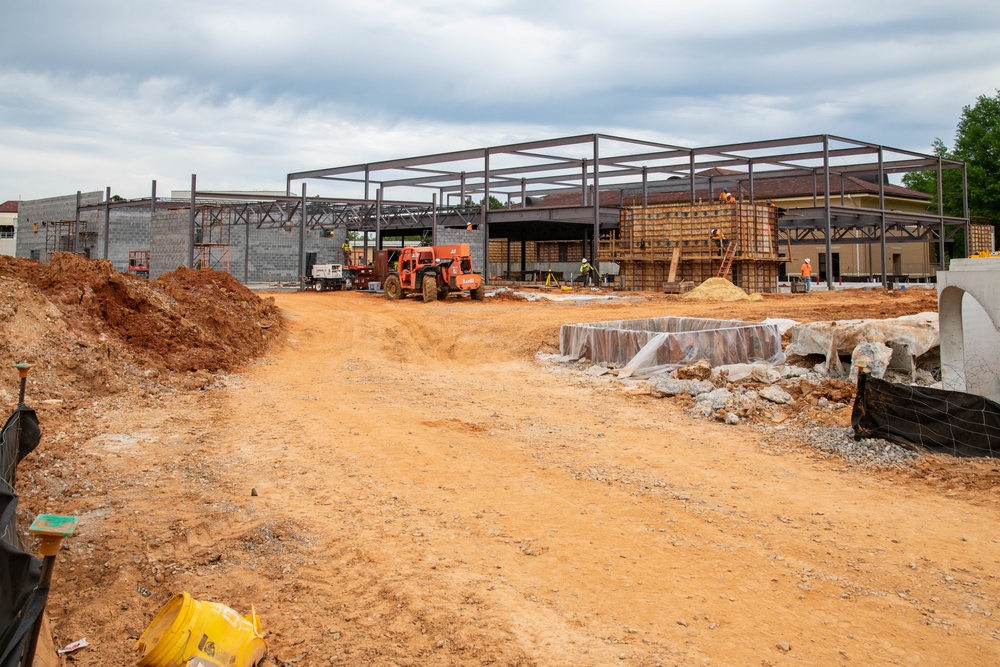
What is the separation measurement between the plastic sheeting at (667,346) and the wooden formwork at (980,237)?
37.7 m

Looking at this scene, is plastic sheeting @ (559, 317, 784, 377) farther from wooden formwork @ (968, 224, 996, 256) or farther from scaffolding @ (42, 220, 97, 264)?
scaffolding @ (42, 220, 97, 264)

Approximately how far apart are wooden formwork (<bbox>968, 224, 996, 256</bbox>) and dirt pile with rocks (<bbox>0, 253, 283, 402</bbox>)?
43.9 m

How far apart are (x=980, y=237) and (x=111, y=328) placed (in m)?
49.6

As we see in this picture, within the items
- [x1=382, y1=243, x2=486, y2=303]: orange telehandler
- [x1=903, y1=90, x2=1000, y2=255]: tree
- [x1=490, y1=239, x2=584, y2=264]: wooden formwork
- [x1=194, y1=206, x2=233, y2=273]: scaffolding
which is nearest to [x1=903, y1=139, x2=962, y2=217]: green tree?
[x1=903, y1=90, x2=1000, y2=255]: tree

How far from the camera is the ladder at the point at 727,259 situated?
31344 mm

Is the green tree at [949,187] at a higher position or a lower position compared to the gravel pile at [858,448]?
higher

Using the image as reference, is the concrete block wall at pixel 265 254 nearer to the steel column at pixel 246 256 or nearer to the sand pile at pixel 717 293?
the steel column at pixel 246 256

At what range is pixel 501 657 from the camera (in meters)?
4.57

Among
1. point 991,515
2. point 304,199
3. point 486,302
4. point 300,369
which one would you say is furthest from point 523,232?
point 991,515

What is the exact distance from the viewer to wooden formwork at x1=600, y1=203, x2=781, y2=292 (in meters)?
32.0

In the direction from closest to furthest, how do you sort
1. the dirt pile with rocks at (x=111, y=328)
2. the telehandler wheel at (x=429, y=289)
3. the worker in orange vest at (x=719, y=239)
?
the dirt pile with rocks at (x=111, y=328)
the telehandler wheel at (x=429, y=289)
the worker in orange vest at (x=719, y=239)

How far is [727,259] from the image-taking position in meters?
31.4

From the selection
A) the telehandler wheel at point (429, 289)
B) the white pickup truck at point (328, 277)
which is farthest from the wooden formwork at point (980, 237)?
the white pickup truck at point (328, 277)

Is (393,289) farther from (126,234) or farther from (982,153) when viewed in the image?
(982,153)
